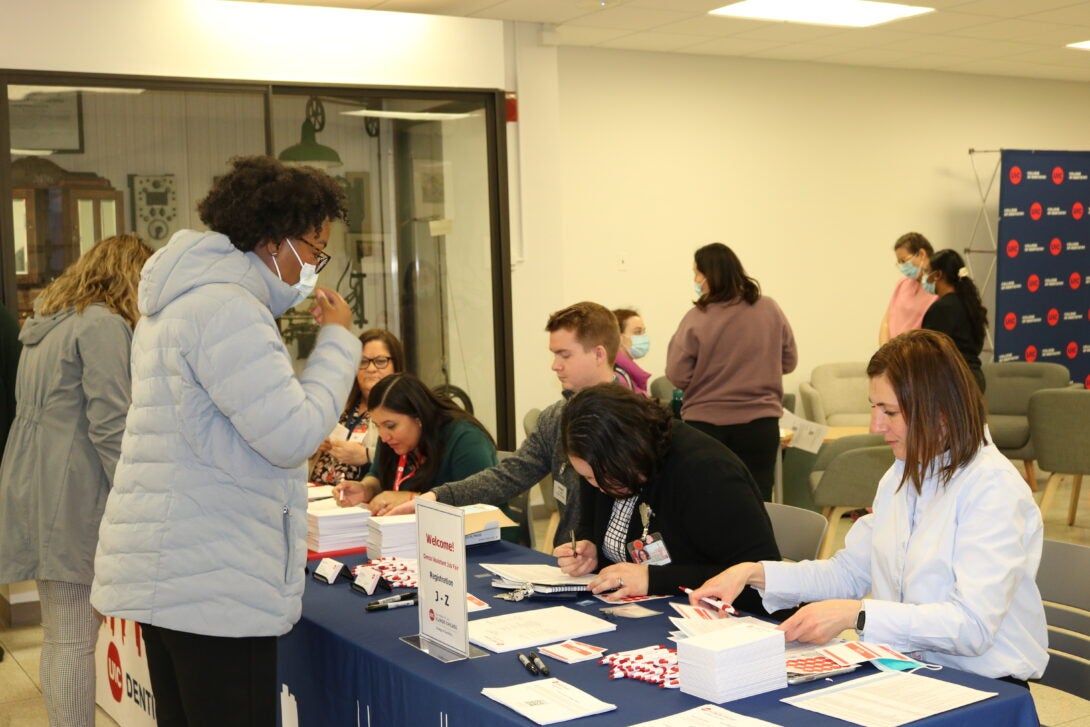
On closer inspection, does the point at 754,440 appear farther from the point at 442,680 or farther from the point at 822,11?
the point at 442,680

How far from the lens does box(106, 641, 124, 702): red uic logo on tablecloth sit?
4.06 metres

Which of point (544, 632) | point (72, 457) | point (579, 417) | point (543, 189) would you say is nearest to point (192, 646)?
point (544, 632)

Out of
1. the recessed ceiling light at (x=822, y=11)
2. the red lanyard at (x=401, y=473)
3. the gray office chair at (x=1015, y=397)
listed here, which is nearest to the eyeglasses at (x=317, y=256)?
the red lanyard at (x=401, y=473)

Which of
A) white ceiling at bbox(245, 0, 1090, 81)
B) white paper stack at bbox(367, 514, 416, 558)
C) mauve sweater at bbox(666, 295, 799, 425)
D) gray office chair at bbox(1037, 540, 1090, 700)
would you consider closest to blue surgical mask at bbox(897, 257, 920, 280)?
white ceiling at bbox(245, 0, 1090, 81)

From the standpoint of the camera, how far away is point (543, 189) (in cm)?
689

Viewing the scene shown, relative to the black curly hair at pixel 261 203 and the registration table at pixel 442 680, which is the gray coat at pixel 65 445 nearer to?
the registration table at pixel 442 680

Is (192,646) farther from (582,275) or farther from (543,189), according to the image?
(582,275)

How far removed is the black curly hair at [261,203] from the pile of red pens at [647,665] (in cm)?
104

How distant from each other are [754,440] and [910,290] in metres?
3.32

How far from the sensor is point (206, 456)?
2148mm

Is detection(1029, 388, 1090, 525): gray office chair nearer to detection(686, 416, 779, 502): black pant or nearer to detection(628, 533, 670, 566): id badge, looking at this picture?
detection(686, 416, 779, 502): black pant

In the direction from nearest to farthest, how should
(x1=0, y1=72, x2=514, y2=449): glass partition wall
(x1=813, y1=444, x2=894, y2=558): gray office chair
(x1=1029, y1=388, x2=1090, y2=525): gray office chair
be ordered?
(x1=813, y1=444, x2=894, y2=558): gray office chair < (x1=0, y1=72, x2=514, y2=449): glass partition wall < (x1=1029, y1=388, x2=1090, y2=525): gray office chair

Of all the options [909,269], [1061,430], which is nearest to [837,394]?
[909,269]

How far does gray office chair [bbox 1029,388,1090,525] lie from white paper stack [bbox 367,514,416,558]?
14.7 feet
